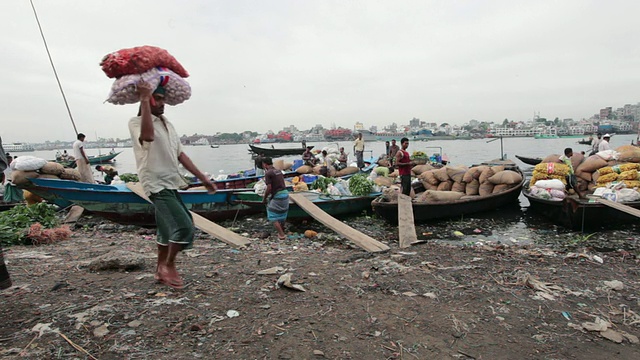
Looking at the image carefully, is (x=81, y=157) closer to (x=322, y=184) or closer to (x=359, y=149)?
(x=322, y=184)

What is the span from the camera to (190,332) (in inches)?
85.0

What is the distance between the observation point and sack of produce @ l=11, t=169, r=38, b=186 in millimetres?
7422

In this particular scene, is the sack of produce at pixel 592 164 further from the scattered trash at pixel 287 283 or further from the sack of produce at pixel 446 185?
the scattered trash at pixel 287 283

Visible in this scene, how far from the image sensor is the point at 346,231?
213 inches

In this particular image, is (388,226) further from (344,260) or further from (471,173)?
(344,260)

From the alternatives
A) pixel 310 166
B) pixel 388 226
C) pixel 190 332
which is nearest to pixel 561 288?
pixel 190 332

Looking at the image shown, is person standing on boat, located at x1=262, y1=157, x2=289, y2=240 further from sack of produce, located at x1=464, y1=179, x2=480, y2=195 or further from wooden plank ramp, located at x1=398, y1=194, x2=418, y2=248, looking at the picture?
sack of produce, located at x1=464, y1=179, x2=480, y2=195

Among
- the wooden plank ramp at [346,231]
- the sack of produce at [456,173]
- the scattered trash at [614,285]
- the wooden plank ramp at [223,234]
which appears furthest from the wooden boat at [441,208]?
the scattered trash at [614,285]

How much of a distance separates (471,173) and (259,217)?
5719 millimetres

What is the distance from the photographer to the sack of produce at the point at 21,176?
7.42m

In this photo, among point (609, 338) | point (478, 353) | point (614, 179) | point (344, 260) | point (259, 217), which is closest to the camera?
point (478, 353)

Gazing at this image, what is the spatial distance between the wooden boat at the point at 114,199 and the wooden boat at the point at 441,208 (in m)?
3.66

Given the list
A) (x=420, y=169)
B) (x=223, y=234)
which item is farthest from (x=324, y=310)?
(x=420, y=169)

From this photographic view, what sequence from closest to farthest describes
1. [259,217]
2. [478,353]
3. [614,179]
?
[478,353]
[614,179]
[259,217]
